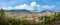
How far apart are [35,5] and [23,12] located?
20 cm

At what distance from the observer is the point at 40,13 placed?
219 cm

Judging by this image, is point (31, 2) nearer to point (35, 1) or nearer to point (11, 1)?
point (35, 1)

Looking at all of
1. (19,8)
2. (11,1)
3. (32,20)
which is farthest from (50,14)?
(11,1)

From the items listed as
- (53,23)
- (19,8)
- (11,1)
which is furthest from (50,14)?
(11,1)

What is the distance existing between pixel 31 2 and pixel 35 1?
6 centimetres

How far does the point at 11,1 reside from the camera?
2.19m

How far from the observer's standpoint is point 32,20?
2.18 metres

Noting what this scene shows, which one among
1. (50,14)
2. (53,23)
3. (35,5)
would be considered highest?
(35,5)

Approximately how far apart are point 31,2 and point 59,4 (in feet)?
1.32

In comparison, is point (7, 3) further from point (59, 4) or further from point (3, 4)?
point (59, 4)

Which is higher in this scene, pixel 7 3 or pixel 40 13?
pixel 7 3

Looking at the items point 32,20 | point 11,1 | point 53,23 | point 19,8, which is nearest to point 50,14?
point 53,23

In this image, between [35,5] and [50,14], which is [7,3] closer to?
[35,5]

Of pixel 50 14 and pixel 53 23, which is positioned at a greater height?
pixel 50 14
